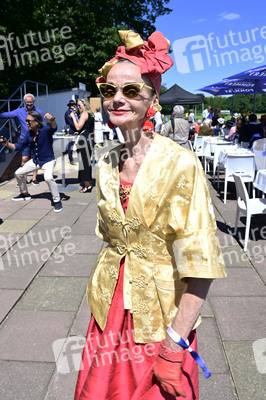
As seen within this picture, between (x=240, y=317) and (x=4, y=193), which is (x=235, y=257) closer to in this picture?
(x=240, y=317)

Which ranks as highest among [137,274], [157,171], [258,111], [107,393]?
[258,111]

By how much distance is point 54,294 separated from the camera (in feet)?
12.5

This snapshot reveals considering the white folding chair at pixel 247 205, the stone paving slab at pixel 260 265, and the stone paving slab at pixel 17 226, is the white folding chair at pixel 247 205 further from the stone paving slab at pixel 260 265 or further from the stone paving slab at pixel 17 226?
the stone paving slab at pixel 17 226

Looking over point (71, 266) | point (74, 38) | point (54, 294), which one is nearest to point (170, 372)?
point (54, 294)

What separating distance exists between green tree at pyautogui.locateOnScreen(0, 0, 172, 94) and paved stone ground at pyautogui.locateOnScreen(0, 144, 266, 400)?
1306 centimetres

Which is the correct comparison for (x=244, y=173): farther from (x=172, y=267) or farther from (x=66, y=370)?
(x=172, y=267)

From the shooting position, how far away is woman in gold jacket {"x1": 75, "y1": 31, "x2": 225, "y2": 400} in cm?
128

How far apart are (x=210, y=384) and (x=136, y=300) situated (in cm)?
148

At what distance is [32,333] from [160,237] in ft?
7.35

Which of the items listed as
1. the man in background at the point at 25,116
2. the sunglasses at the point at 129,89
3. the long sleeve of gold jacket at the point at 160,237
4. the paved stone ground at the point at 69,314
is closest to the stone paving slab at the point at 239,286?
the paved stone ground at the point at 69,314

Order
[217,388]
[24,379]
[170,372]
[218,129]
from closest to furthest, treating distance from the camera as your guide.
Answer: [170,372]
[217,388]
[24,379]
[218,129]

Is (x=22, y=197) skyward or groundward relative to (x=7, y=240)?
skyward

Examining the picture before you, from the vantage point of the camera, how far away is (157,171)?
1.40 metres

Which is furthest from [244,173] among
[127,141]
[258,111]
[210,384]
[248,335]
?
[258,111]
